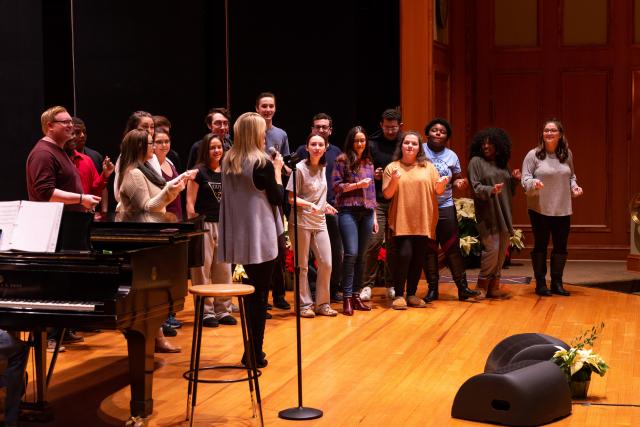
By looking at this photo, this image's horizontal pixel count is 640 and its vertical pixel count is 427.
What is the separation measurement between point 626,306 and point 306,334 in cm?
283

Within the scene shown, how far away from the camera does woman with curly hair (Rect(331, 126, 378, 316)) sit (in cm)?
752

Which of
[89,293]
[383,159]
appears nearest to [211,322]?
[383,159]

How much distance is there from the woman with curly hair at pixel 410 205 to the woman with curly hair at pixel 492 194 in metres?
0.47

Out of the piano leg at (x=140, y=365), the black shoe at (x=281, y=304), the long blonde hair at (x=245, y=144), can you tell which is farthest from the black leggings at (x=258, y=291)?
the black shoe at (x=281, y=304)

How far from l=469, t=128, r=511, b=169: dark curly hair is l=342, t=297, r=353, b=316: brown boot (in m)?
1.75

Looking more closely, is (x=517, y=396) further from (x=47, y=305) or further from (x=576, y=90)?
(x=576, y=90)

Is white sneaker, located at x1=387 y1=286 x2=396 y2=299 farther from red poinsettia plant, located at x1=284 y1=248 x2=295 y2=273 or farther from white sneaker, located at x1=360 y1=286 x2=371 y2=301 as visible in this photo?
red poinsettia plant, located at x1=284 y1=248 x2=295 y2=273

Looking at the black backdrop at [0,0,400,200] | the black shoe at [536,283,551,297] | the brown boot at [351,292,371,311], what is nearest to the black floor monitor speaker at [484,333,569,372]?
the brown boot at [351,292,371,311]

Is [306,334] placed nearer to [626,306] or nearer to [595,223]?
[626,306]

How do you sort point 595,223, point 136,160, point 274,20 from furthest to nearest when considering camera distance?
point 595,223 → point 274,20 → point 136,160

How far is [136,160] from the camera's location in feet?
19.7

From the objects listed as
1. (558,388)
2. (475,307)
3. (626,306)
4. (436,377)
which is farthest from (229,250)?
(626,306)

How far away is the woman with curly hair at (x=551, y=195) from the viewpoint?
324 inches

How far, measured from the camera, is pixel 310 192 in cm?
723
